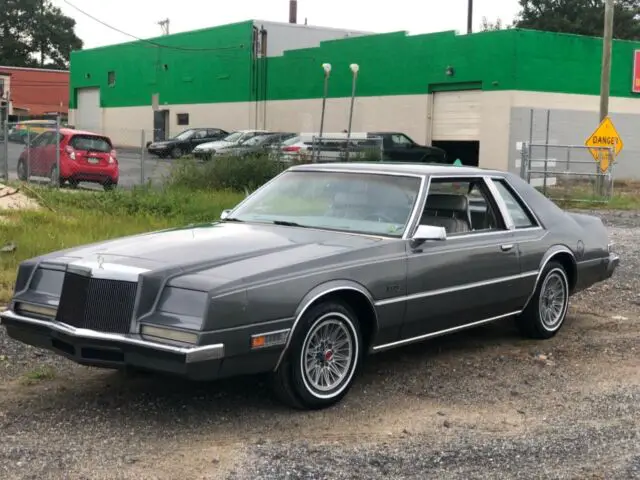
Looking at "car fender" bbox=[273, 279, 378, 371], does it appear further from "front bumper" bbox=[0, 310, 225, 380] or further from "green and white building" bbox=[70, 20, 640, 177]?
"green and white building" bbox=[70, 20, 640, 177]

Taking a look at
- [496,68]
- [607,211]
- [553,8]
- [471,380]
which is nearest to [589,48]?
[496,68]

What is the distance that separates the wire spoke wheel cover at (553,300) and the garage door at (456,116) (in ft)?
77.5

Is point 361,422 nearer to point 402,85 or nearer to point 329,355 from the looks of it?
point 329,355

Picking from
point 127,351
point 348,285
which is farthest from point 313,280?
point 127,351

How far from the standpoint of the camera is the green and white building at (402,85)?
29047mm

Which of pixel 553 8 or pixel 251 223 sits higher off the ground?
pixel 553 8

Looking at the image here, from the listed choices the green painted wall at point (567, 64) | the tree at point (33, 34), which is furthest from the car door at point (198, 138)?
the tree at point (33, 34)

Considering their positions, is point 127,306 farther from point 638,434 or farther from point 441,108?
point 441,108

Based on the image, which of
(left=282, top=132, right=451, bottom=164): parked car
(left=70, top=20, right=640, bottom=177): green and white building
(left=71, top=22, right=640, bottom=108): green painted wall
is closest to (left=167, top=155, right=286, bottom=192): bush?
(left=282, top=132, right=451, bottom=164): parked car

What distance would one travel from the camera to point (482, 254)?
20.2 feet

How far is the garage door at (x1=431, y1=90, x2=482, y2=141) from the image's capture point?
30.3m

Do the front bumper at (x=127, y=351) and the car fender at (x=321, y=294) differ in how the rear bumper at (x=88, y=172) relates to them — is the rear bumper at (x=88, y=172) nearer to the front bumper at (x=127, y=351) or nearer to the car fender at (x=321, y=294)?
the front bumper at (x=127, y=351)

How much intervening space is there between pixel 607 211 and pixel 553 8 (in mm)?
48945

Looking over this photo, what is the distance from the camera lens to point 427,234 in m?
5.57
